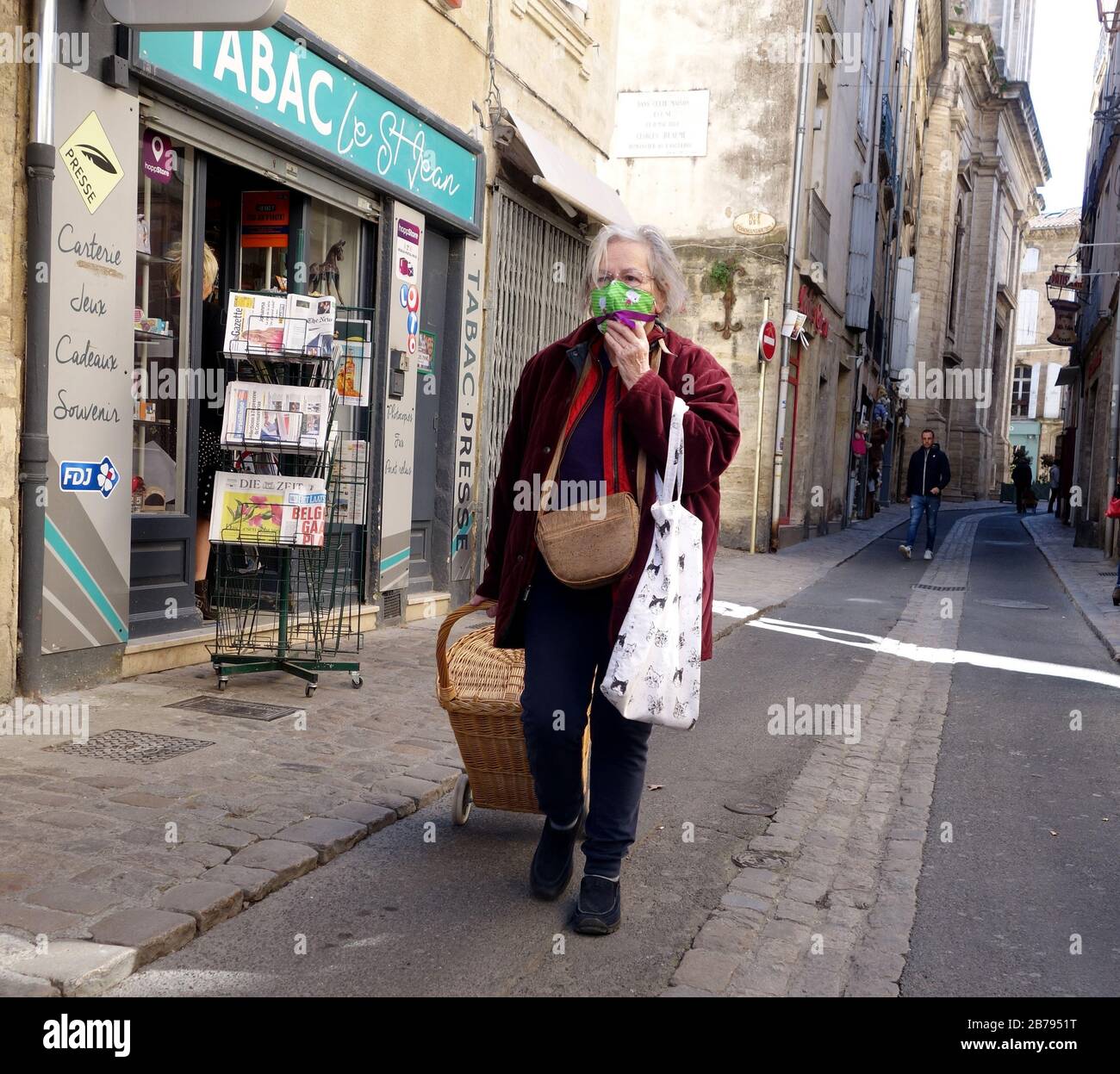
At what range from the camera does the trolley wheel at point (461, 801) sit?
14.3ft

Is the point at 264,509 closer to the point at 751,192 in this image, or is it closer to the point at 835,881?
the point at 835,881

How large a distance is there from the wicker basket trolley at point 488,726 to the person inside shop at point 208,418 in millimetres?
3495

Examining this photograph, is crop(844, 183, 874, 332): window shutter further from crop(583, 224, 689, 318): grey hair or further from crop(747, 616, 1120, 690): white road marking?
crop(583, 224, 689, 318): grey hair

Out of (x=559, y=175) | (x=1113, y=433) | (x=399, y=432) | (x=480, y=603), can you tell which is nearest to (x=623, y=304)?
(x=480, y=603)

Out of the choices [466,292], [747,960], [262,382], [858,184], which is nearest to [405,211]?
[466,292]

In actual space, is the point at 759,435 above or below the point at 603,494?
above

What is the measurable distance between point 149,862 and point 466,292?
6853 millimetres

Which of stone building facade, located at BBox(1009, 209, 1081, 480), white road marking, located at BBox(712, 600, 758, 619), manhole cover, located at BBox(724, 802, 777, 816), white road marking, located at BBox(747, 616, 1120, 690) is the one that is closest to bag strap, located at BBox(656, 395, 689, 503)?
manhole cover, located at BBox(724, 802, 777, 816)

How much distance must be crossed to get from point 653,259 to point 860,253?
2296 centimetres

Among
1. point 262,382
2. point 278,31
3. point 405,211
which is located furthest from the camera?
point 405,211

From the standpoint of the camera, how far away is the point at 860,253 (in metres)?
24.9

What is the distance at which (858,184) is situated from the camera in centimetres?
2461

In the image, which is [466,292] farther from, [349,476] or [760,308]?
[760,308]

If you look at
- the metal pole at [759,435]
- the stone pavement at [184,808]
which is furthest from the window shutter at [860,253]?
the stone pavement at [184,808]
